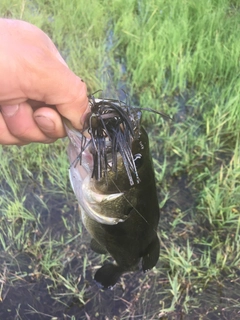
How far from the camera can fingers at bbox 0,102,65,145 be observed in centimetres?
137

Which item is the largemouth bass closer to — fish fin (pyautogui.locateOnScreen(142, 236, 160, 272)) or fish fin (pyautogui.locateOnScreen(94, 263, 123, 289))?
fish fin (pyautogui.locateOnScreen(142, 236, 160, 272))

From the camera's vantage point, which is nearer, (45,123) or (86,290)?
(45,123)

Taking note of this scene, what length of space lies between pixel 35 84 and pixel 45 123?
191mm

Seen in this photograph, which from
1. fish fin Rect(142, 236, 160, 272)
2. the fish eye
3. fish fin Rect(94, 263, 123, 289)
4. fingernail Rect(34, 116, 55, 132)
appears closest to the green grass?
fish fin Rect(94, 263, 123, 289)

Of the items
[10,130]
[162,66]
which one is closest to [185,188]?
[162,66]

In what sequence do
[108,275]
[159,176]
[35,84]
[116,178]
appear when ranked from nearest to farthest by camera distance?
[35,84] < [116,178] < [108,275] < [159,176]

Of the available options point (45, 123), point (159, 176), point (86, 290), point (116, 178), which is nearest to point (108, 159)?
point (116, 178)

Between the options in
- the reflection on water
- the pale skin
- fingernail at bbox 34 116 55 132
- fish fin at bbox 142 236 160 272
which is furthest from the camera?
the reflection on water

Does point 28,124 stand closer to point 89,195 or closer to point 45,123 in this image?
point 45,123

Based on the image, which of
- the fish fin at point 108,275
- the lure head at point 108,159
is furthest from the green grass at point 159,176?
the lure head at point 108,159

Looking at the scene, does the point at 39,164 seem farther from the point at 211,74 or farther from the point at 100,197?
the point at 211,74

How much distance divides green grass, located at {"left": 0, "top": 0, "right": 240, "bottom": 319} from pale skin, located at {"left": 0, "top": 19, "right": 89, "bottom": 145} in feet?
4.08

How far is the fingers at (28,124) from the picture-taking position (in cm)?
137

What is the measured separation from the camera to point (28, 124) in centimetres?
146
